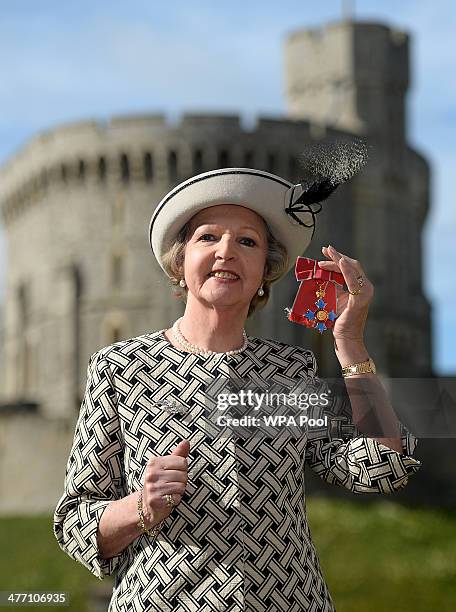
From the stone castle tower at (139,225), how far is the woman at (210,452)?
2191 cm

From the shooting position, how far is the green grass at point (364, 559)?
600 inches

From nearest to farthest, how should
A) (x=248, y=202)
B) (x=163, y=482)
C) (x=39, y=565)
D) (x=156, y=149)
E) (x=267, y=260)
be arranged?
(x=163, y=482) < (x=248, y=202) < (x=267, y=260) < (x=39, y=565) < (x=156, y=149)

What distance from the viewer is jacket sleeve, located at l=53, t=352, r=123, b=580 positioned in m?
2.67

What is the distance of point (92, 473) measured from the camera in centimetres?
271

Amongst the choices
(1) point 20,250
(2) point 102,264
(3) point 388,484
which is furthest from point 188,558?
(1) point 20,250

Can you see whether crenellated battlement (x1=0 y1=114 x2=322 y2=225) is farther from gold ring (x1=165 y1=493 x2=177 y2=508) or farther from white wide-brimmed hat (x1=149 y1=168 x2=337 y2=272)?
gold ring (x1=165 y1=493 x2=177 y2=508)

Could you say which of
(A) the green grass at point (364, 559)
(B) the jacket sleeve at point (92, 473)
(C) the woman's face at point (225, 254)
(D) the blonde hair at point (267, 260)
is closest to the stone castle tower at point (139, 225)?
(A) the green grass at point (364, 559)

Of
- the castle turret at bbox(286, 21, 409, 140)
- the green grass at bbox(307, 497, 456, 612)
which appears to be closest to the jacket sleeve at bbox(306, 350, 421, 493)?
the green grass at bbox(307, 497, 456, 612)

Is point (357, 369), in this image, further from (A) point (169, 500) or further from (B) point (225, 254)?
(A) point (169, 500)

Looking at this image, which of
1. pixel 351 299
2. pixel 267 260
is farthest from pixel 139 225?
pixel 351 299

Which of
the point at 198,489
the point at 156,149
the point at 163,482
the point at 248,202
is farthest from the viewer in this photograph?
the point at 156,149

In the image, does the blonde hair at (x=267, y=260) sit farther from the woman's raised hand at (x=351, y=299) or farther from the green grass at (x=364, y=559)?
the green grass at (x=364, y=559)

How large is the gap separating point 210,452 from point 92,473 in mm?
283

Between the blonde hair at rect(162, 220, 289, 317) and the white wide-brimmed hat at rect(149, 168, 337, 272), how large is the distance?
0.01 m
